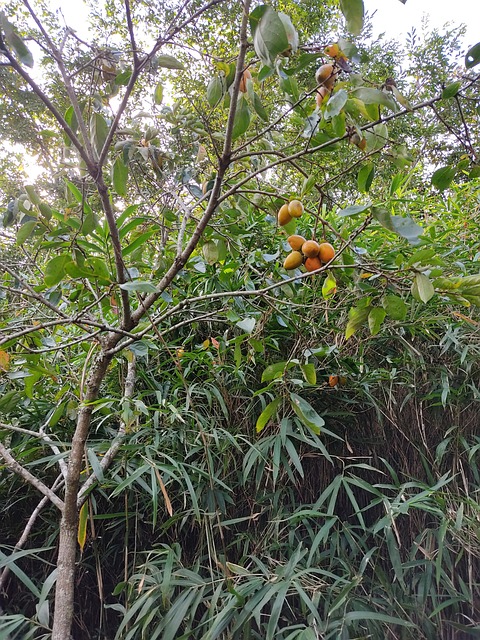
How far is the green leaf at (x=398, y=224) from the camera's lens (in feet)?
1.63

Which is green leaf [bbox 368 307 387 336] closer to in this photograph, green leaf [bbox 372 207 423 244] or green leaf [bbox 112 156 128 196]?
green leaf [bbox 372 207 423 244]

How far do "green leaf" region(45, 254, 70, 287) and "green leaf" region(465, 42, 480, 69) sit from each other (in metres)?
0.62

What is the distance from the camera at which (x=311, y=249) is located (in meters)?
0.64

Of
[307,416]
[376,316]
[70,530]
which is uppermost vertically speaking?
[376,316]

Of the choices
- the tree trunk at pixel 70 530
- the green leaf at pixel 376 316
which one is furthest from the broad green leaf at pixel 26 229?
the green leaf at pixel 376 316

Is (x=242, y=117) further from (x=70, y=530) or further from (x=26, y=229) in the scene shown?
(x=70, y=530)

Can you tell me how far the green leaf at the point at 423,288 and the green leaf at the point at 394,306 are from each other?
0.04 m

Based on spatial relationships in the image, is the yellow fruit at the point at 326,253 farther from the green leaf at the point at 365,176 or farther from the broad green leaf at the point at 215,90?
the broad green leaf at the point at 215,90

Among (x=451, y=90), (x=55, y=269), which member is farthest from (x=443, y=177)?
(x=55, y=269)

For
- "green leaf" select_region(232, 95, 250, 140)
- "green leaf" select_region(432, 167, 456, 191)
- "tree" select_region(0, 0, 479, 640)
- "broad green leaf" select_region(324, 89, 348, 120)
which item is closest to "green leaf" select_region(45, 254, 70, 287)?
"tree" select_region(0, 0, 479, 640)

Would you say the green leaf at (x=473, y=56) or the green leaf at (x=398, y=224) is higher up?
the green leaf at (x=473, y=56)

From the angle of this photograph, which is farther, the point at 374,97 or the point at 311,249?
the point at 311,249

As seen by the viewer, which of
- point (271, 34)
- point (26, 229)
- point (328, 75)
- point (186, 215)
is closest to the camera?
point (271, 34)

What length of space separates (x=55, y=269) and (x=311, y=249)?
0.40 meters
